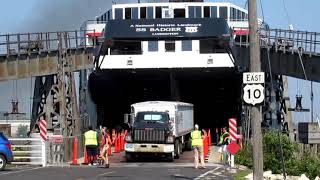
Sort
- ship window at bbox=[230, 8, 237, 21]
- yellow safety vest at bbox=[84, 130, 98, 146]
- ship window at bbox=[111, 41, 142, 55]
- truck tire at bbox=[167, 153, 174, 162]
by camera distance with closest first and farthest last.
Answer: yellow safety vest at bbox=[84, 130, 98, 146], truck tire at bbox=[167, 153, 174, 162], ship window at bbox=[111, 41, 142, 55], ship window at bbox=[230, 8, 237, 21]

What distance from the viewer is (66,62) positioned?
47031 millimetres

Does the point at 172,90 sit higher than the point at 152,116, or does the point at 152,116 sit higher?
the point at 172,90

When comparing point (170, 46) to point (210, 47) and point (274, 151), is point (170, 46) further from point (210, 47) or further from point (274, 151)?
point (274, 151)

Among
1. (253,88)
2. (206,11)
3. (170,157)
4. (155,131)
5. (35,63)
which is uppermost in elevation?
(206,11)

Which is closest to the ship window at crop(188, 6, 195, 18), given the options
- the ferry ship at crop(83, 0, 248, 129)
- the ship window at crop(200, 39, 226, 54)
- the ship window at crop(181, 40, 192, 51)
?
the ferry ship at crop(83, 0, 248, 129)

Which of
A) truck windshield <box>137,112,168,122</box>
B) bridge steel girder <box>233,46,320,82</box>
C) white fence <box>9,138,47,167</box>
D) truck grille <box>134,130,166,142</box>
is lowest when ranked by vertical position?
white fence <box>9,138,47,167</box>

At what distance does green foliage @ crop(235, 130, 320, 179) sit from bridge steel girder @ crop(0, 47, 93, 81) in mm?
16741

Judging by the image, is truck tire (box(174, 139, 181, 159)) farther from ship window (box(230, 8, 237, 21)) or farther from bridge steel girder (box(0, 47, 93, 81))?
ship window (box(230, 8, 237, 21))

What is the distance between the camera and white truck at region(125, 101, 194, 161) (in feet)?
111

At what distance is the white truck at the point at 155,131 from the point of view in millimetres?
33844

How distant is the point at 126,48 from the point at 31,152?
18.4 metres

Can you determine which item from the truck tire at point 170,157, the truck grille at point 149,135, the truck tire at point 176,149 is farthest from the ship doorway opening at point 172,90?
the truck grille at point 149,135

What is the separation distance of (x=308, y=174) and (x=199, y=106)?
34225 millimetres

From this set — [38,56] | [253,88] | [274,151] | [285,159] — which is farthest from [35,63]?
[253,88]
